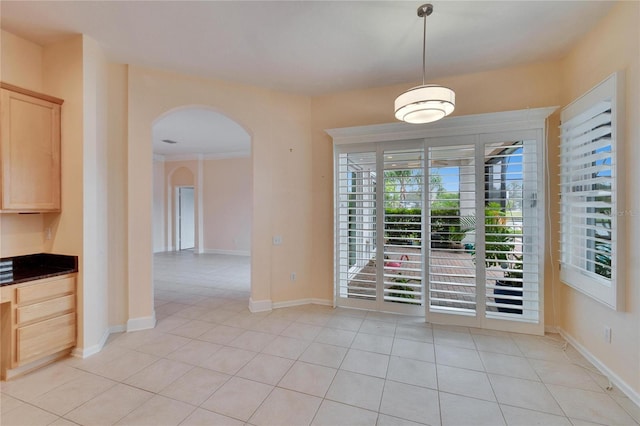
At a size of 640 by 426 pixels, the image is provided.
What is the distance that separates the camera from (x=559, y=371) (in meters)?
2.34

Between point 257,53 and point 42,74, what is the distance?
2220 mm

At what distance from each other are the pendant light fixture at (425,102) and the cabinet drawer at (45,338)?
3611mm

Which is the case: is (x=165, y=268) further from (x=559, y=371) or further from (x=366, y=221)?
(x=559, y=371)

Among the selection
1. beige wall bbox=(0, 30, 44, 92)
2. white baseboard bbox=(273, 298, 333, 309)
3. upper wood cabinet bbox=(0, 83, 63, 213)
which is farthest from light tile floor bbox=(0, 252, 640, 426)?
beige wall bbox=(0, 30, 44, 92)

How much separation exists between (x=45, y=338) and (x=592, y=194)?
5.07m

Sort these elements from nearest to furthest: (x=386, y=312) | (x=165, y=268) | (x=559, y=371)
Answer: (x=559, y=371), (x=386, y=312), (x=165, y=268)

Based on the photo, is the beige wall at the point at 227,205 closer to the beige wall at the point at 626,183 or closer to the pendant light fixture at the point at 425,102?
the pendant light fixture at the point at 425,102

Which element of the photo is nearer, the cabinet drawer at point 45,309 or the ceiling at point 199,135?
the cabinet drawer at point 45,309

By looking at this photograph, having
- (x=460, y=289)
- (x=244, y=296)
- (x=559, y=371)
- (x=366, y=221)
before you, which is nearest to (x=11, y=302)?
(x=244, y=296)

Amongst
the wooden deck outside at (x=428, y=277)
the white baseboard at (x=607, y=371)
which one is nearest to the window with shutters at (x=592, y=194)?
the white baseboard at (x=607, y=371)

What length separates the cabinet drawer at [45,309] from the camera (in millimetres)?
2246

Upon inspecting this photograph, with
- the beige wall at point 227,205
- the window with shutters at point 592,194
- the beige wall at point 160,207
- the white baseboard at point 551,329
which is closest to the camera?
the window with shutters at point 592,194

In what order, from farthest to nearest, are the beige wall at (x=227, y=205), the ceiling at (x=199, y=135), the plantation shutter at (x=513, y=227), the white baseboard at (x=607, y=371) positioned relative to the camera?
the beige wall at (x=227, y=205)
the ceiling at (x=199, y=135)
the plantation shutter at (x=513, y=227)
the white baseboard at (x=607, y=371)

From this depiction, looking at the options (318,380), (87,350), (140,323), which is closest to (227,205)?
(140,323)
